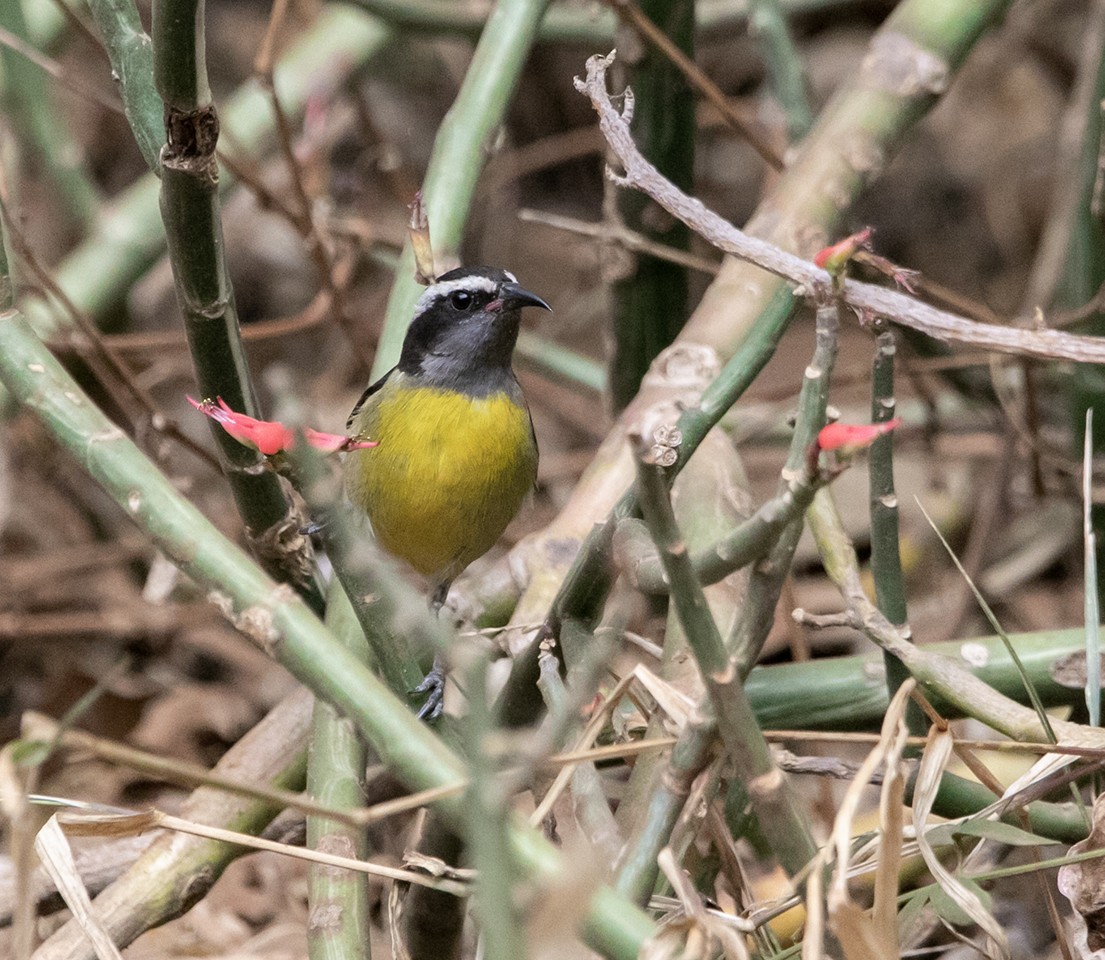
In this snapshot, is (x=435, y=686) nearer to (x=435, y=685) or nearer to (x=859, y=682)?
(x=435, y=685)

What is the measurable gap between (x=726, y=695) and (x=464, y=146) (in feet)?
6.98

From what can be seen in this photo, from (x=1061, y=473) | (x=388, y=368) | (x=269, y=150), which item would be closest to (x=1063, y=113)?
(x=1061, y=473)

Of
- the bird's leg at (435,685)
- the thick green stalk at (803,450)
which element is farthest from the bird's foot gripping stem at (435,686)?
the thick green stalk at (803,450)

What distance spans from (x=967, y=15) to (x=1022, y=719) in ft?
6.72

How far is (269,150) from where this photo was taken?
204 inches

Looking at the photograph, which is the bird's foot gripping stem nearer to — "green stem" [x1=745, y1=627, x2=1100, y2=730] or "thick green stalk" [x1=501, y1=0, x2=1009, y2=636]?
"thick green stalk" [x1=501, y1=0, x2=1009, y2=636]

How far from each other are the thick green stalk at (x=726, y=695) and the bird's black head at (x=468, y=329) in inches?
80.9

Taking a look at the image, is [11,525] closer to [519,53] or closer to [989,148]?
A: [519,53]

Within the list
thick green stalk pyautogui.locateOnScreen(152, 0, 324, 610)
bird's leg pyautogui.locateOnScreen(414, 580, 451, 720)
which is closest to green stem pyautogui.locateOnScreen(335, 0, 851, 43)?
bird's leg pyautogui.locateOnScreen(414, 580, 451, 720)

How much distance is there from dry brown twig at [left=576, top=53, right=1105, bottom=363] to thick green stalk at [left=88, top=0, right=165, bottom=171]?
29.5 inches

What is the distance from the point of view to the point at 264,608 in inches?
65.8

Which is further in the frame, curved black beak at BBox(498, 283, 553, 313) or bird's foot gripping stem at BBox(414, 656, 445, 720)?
curved black beak at BBox(498, 283, 553, 313)

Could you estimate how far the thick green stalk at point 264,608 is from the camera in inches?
53.1

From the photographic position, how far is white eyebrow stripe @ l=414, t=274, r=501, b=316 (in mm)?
3399
